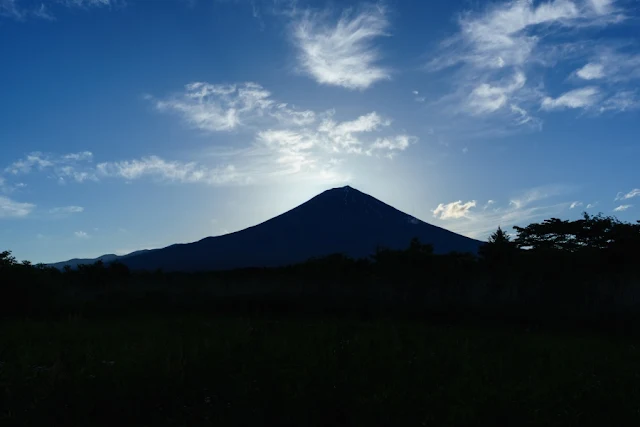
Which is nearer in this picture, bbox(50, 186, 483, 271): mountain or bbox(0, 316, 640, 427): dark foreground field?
bbox(0, 316, 640, 427): dark foreground field

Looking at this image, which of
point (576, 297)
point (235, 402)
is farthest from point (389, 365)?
point (576, 297)

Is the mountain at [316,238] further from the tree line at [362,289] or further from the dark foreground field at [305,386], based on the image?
the dark foreground field at [305,386]

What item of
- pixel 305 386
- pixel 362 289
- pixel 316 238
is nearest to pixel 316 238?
pixel 316 238

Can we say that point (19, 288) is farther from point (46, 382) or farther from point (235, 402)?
point (235, 402)

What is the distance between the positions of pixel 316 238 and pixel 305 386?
145 m

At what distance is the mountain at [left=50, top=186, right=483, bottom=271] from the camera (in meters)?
135

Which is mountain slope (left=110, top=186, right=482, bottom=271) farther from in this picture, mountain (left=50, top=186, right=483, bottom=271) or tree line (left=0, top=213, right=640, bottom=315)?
tree line (left=0, top=213, right=640, bottom=315)

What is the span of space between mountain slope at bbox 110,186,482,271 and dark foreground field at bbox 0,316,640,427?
4554 inches

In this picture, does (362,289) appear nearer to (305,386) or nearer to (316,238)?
(305,386)

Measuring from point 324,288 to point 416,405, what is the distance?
13.2 meters

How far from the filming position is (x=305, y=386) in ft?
16.8

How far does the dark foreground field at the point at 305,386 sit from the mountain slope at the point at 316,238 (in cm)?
11568

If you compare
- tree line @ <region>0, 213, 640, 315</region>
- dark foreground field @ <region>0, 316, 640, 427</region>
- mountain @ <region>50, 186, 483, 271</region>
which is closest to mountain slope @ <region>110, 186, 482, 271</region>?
mountain @ <region>50, 186, 483, 271</region>

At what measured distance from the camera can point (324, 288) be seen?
703 inches
